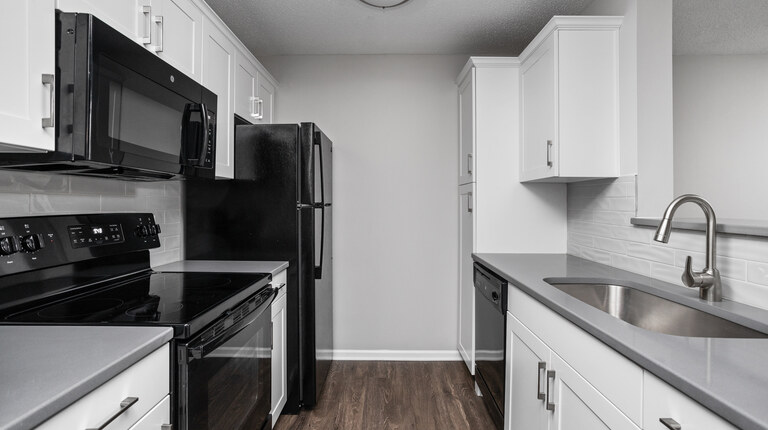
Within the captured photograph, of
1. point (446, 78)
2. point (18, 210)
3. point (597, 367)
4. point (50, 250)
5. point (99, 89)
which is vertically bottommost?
point (597, 367)

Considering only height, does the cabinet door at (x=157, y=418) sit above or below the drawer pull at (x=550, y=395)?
above

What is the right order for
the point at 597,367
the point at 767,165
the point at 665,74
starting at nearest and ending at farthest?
the point at 597,367, the point at 767,165, the point at 665,74

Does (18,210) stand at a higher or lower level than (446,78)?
lower

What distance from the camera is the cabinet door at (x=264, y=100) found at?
2762 millimetres

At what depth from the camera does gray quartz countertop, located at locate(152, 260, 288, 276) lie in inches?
81.0

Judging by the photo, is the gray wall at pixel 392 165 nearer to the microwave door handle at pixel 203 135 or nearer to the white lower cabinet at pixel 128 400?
the microwave door handle at pixel 203 135

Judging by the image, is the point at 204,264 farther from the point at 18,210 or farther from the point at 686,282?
the point at 686,282

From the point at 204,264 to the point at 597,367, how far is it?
1935 millimetres

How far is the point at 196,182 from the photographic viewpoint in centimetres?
242

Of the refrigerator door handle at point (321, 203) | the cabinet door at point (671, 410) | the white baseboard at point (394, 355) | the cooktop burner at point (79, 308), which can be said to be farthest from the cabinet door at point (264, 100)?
the cabinet door at point (671, 410)

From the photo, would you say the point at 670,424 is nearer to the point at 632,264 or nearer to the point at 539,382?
the point at 539,382

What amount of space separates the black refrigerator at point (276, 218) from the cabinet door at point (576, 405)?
1407mm

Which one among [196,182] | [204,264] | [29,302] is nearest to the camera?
[29,302]

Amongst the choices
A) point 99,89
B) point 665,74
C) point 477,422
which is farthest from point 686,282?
point 99,89
